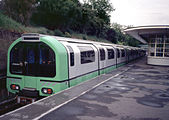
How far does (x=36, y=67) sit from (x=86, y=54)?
345 cm

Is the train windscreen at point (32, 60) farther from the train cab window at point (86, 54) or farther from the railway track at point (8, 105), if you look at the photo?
the train cab window at point (86, 54)

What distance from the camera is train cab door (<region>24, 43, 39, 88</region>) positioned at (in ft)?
23.8


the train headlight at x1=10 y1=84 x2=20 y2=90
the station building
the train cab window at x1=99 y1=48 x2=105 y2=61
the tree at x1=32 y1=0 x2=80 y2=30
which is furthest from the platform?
the tree at x1=32 y1=0 x2=80 y2=30

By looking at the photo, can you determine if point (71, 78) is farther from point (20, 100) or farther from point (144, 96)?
point (144, 96)

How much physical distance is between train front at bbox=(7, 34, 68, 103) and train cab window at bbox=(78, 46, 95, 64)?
2078 mm

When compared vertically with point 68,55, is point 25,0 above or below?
above

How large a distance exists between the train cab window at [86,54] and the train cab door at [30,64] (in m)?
2.67

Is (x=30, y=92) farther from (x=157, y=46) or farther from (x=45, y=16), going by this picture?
(x=45, y=16)

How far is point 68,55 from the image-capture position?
7.40 meters

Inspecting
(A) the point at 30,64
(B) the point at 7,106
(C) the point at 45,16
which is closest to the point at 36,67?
(A) the point at 30,64

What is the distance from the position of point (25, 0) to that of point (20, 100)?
16.3 metres

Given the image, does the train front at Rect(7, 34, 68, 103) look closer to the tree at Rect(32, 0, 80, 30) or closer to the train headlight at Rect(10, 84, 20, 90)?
the train headlight at Rect(10, 84, 20, 90)

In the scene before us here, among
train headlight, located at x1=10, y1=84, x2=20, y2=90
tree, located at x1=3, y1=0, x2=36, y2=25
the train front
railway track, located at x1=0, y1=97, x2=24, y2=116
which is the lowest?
A: railway track, located at x1=0, y1=97, x2=24, y2=116

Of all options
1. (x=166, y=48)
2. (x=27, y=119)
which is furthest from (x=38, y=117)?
(x=166, y=48)
